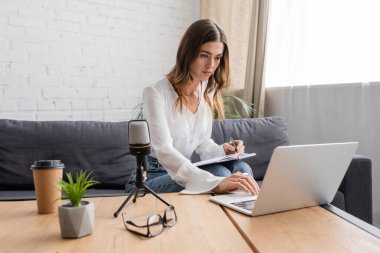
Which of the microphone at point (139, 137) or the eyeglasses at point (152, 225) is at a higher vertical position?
the microphone at point (139, 137)

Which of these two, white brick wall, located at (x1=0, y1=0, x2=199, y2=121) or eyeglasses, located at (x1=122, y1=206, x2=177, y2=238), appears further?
white brick wall, located at (x1=0, y1=0, x2=199, y2=121)

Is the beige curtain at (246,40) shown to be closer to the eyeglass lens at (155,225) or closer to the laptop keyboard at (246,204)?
the laptop keyboard at (246,204)

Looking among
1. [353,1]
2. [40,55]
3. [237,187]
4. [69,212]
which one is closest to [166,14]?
[40,55]

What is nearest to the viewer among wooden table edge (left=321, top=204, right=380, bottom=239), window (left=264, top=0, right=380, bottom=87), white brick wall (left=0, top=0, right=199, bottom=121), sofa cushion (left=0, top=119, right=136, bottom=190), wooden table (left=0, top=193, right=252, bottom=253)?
wooden table (left=0, top=193, right=252, bottom=253)

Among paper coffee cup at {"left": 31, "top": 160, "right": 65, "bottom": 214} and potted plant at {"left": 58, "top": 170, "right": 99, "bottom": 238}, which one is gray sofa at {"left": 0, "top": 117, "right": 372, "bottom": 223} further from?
potted plant at {"left": 58, "top": 170, "right": 99, "bottom": 238}

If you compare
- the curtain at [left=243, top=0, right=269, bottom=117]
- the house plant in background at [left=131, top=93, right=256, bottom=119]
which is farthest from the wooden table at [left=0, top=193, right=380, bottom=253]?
the curtain at [left=243, top=0, right=269, bottom=117]

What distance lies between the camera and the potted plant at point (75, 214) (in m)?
0.80

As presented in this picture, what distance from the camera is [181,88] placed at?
1698mm

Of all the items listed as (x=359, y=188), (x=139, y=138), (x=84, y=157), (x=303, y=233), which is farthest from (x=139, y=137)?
(x=359, y=188)

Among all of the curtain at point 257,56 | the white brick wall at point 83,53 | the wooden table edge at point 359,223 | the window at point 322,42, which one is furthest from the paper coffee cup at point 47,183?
the curtain at point 257,56

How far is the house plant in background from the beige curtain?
0.21ft

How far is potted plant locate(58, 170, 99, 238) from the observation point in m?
0.80

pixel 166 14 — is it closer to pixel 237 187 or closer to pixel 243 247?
pixel 237 187

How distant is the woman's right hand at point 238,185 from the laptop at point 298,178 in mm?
59
